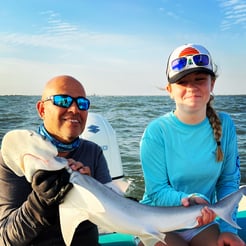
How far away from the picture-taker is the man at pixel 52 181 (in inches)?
85.9

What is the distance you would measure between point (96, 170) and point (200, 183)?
3.10 ft

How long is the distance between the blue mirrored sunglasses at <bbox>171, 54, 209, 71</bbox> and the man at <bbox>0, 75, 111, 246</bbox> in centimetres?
87

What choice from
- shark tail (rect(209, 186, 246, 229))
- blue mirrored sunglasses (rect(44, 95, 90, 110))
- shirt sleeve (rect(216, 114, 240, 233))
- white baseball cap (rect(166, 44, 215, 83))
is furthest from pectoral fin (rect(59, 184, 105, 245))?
shirt sleeve (rect(216, 114, 240, 233))

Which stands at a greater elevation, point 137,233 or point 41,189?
point 41,189

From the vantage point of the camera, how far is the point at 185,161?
10.6 ft

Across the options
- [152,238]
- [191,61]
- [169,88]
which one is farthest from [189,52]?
[152,238]

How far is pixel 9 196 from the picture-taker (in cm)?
245

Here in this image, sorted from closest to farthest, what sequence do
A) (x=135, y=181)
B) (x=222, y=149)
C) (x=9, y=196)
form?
1. (x=9, y=196)
2. (x=222, y=149)
3. (x=135, y=181)

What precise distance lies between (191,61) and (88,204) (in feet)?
5.04

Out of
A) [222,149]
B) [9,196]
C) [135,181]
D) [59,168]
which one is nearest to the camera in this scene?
[59,168]

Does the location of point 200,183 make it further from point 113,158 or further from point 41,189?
point 113,158

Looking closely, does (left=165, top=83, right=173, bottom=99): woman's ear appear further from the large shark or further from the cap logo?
the large shark

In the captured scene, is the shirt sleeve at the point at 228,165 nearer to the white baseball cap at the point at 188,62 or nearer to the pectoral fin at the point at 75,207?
the white baseball cap at the point at 188,62

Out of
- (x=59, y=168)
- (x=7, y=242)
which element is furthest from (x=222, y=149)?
(x=7, y=242)
